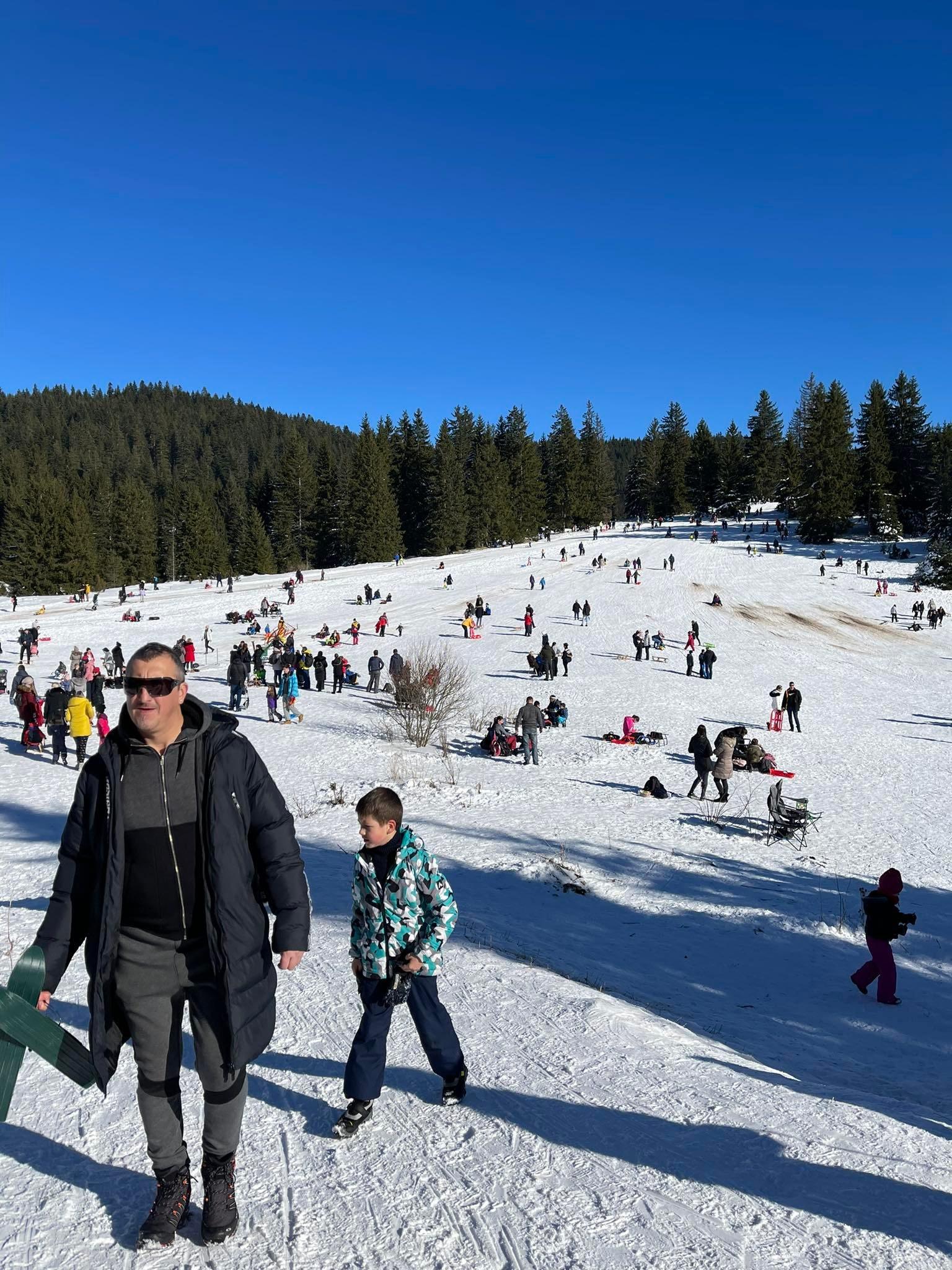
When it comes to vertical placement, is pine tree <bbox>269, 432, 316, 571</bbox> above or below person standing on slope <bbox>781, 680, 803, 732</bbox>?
above

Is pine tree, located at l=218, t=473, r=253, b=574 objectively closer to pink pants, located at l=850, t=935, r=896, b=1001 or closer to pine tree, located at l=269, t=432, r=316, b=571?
pine tree, located at l=269, t=432, r=316, b=571

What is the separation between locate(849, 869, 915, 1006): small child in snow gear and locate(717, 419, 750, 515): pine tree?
83.6 metres

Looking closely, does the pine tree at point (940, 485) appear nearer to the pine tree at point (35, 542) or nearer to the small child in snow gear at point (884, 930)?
the small child in snow gear at point (884, 930)

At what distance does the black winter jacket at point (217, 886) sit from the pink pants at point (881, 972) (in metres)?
6.99

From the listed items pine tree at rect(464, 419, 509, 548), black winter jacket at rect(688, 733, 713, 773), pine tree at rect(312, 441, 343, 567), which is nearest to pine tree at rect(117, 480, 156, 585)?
pine tree at rect(312, 441, 343, 567)

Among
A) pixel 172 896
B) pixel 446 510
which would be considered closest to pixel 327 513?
pixel 446 510

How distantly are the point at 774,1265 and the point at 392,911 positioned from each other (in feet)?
6.29

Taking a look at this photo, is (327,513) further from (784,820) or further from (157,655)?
(157,655)

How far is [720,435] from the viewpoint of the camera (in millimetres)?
110312

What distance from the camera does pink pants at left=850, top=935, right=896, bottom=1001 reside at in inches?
310

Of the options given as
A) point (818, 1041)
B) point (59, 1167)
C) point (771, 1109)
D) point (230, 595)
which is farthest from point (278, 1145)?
point (230, 595)

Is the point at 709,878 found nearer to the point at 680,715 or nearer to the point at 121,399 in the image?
the point at 680,715

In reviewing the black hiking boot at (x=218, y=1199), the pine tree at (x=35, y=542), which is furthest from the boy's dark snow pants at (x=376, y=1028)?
the pine tree at (x=35, y=542)

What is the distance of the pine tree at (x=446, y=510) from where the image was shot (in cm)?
7556
